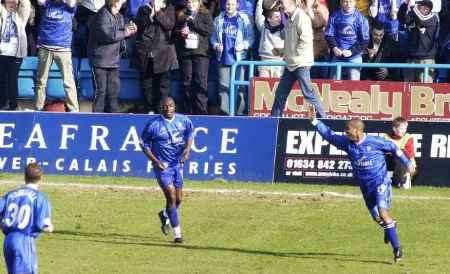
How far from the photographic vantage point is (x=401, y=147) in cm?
2684

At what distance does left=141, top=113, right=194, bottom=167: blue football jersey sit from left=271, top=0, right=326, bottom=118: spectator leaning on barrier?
15.1 ft

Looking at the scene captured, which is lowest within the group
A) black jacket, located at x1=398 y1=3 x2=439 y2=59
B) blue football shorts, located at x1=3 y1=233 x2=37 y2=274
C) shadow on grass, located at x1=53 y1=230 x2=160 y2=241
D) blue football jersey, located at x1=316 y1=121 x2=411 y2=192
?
shadow on grass, located at x1=53 y1=230 x2=160 y2=241

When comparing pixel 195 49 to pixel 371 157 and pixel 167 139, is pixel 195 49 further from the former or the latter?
pixel 371 157

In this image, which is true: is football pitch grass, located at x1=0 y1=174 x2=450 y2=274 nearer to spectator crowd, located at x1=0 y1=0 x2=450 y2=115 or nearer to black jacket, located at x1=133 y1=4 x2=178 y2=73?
spectator crowd, located at x1=0 y1=0 x2=450 y2=115

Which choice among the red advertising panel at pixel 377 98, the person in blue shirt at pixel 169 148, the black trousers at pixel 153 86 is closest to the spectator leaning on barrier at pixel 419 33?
the red advertising panel at pixel 377 98

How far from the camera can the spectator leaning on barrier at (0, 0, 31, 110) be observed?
2947 cm

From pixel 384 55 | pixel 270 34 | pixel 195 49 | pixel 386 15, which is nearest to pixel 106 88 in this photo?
pixel 195 49

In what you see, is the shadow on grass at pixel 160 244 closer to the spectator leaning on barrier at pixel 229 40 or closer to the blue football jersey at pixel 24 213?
the blue football jersey at pixel 24 213

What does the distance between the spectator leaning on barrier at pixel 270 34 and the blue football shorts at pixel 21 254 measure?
12.3m

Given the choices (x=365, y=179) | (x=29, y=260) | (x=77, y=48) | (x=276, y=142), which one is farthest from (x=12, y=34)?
(x=29, y=260)

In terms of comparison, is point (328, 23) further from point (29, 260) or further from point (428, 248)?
point (29, 260)

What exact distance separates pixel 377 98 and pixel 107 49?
5415 millimetres

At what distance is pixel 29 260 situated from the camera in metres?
17.4

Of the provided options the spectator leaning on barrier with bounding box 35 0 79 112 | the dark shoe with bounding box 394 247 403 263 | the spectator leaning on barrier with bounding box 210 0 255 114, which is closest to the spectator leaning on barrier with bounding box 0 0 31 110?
the spectator leaning on barrier with bounding box 35 0 79 112
